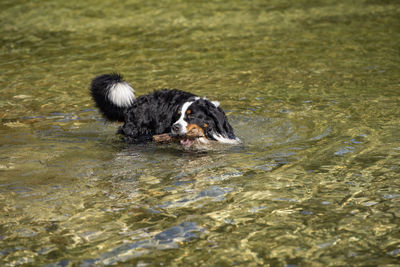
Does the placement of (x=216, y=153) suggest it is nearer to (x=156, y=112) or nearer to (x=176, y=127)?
(x=176, y=127)

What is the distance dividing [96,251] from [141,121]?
2697mm

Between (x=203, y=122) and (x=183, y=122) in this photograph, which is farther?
(x=203, y=122)

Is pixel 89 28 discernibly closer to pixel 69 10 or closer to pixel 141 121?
pixel 69 10

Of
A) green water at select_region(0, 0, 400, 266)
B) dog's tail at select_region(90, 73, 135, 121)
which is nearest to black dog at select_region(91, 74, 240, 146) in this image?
dog's tail at select_region(90, 73, 135, 121)

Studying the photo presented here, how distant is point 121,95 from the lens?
604cm

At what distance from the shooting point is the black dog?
5.65 m

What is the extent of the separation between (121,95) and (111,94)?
0.37ft

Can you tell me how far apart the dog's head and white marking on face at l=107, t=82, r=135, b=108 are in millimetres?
711

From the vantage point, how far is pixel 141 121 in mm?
6117

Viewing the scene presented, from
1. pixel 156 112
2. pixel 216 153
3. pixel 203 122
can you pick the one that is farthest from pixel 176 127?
pixel 156 112

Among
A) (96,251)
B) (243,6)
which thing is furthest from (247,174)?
(243,6)

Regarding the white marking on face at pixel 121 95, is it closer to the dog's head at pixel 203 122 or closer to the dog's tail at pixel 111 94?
the dog's tail at pixel 111 94

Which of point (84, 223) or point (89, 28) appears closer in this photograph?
point (84, 223)

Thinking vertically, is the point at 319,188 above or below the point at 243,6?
below
